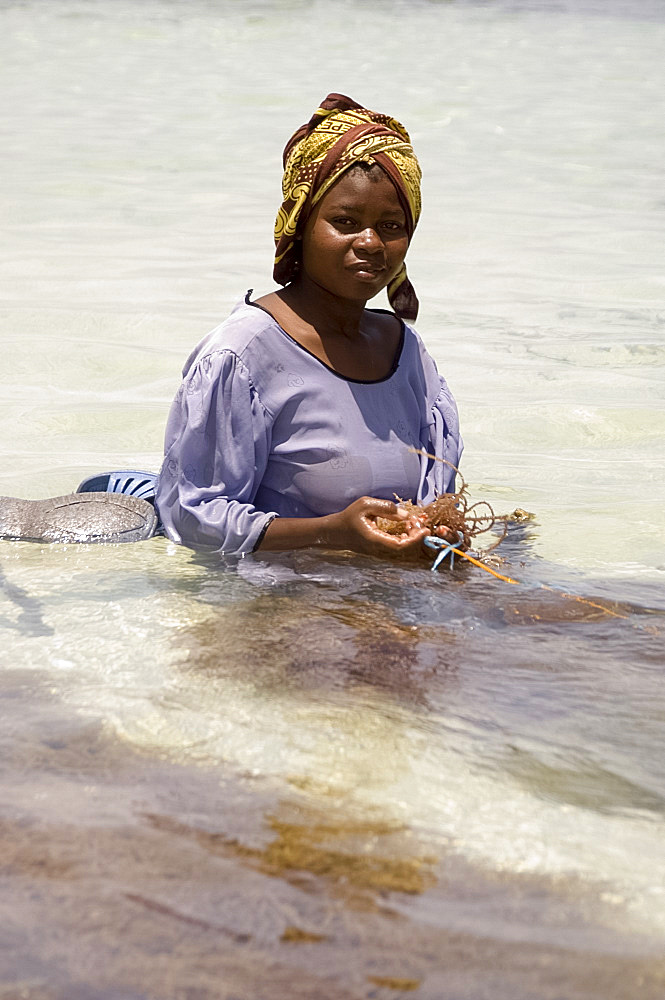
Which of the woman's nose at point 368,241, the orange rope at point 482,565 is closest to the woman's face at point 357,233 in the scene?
the woman's nose at point 368,241

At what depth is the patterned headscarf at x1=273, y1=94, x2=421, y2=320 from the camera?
361 centimetres

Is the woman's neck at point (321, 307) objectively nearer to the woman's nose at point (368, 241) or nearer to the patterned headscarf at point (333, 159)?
the patterned headscarf at point (333, 159)

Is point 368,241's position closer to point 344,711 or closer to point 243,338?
point 243,338

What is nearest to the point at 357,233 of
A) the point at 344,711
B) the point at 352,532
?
the point at 352,532

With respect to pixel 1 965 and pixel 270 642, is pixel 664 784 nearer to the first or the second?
pixel 270 642

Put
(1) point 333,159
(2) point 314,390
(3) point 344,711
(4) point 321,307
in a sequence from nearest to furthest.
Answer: (3) point 344,711 → (1) point 333,159 → (2) point 314,390 → (4) point 321,307

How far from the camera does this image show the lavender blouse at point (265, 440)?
364 centimetres

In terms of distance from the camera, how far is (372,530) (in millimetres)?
3473

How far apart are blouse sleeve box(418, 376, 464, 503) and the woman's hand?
37cm

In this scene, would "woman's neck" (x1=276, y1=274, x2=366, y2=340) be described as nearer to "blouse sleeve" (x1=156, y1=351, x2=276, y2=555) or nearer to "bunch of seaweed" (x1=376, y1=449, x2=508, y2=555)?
"blouse sleeve" (x1=156, y1=351, x2=276, y2=555)

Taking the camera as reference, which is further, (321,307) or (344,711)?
(321,307)

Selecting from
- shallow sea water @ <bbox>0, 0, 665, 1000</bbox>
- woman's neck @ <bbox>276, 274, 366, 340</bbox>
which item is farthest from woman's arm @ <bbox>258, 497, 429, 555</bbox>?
woman's neck @ <bbox>276, 274, 366, 340</bbox>

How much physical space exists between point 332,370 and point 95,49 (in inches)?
770

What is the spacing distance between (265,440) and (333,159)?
81cm
